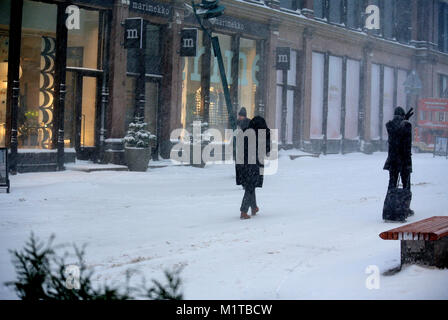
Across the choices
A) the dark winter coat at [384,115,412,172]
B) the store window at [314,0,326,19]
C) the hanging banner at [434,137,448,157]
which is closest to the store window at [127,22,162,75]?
the store window at [314,0,326,19]

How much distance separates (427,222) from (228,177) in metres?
10.8

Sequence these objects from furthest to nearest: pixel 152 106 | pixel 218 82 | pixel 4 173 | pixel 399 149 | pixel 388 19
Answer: pixel 388 19
pixel 218 82
pixel 152 106
pixel 4 173
pixel 399 149

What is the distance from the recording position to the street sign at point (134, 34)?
18969 mm

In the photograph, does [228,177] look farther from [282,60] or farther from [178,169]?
[282,60]

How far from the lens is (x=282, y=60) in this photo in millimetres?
25625

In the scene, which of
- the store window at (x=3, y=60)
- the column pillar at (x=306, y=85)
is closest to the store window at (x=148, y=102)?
the store window at (x=3, y=60)

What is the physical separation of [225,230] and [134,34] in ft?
35.8

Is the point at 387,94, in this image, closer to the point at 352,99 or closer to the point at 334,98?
the point at 352,99

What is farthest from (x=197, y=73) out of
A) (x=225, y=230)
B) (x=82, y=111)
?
(x=225, y=230)

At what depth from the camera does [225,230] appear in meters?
9.58

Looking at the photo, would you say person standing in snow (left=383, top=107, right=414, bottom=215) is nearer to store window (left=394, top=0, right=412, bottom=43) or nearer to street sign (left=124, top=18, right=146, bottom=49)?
street sign (left=124, top=18, right=146, bottom=49)

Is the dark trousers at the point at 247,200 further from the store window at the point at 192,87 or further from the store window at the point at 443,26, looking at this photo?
the store window at the point at 443,26
